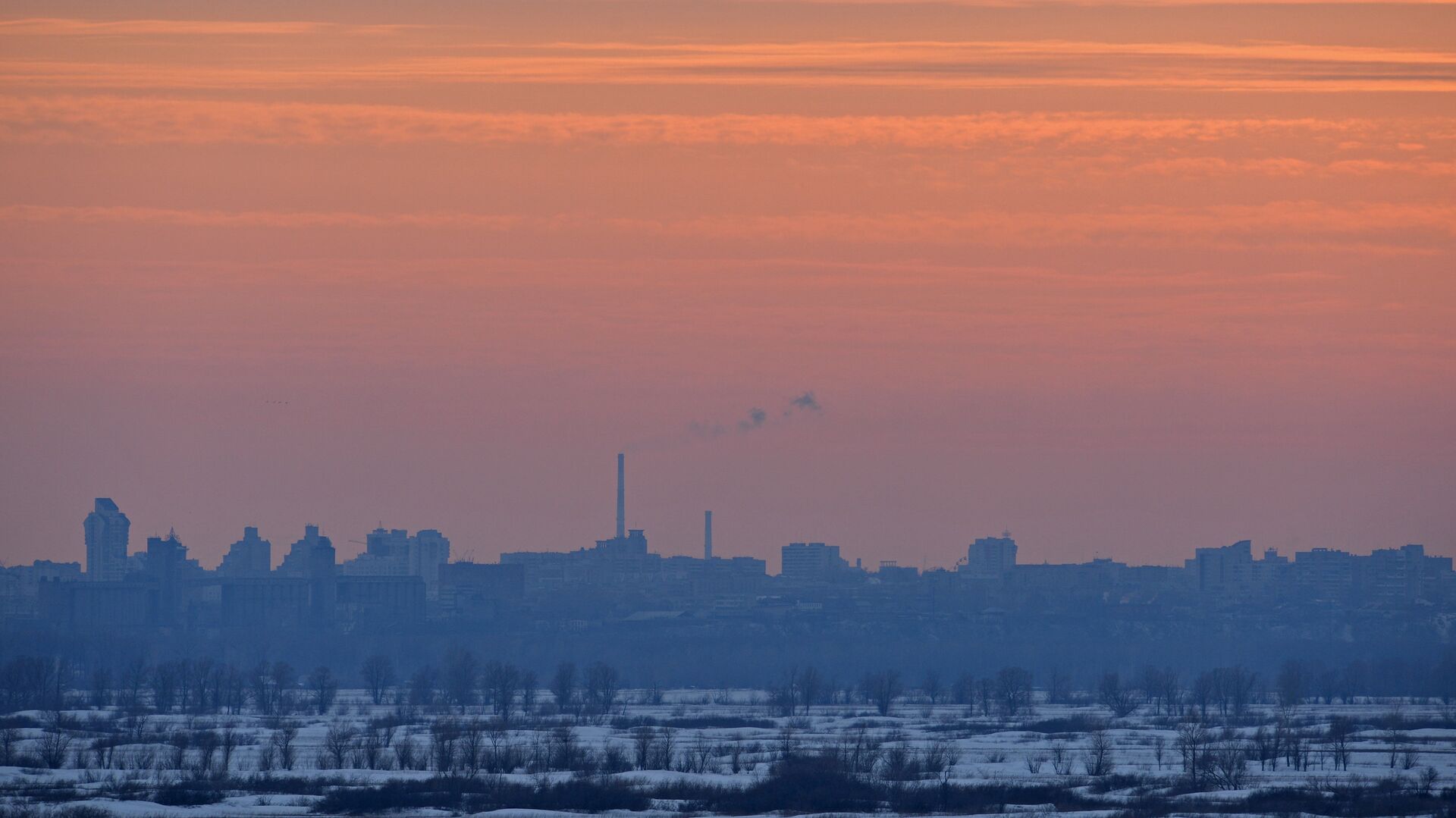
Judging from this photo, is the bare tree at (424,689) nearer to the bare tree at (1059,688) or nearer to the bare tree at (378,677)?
the bare tree at (378,677)

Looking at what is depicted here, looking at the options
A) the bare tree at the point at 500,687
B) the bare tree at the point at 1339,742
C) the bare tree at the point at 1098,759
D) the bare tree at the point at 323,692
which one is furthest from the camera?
the bare tree at the point at 323,692

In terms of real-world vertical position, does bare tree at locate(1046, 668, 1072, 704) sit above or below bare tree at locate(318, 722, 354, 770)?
above

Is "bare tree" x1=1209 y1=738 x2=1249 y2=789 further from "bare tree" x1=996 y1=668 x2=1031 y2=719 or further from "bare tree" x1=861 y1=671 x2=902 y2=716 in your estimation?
"bare tree" x1=996 y1=668 x2=1031 y2=719

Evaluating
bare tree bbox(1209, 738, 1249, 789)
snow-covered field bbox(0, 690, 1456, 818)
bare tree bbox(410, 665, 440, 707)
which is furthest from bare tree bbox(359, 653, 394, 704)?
bare tree bbox(1209, 738, 1249, 789)

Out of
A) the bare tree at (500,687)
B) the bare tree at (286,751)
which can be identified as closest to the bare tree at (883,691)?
the bare tree at (500,687)

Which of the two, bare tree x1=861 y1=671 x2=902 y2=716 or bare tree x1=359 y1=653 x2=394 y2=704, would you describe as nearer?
bare tree x1=861 y1=671 x2=902 y2=716

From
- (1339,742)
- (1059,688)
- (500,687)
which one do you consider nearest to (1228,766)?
(1339,742)

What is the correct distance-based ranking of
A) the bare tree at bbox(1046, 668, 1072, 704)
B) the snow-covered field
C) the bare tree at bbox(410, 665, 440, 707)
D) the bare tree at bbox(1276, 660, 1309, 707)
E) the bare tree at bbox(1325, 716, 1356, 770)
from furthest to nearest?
the bare tree at bbox(1046, 668, 1072, 704), the bare tree at bbox(1276, 660, 1309, 707), the bare tree at bbox(410, 665, 440, 707), the bare tree at bbox(1325, 716, 1356, 770), the snow-covered field

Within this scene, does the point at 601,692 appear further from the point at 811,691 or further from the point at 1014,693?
the point at 1014,693

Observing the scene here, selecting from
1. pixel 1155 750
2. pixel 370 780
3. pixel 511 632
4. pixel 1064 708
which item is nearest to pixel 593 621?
pixel 511 632

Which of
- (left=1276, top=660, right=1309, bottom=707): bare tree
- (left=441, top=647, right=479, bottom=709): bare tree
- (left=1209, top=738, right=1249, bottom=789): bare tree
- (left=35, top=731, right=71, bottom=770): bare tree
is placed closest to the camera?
(left=1209, top=738, right=1249, bottom=789): bare tree
